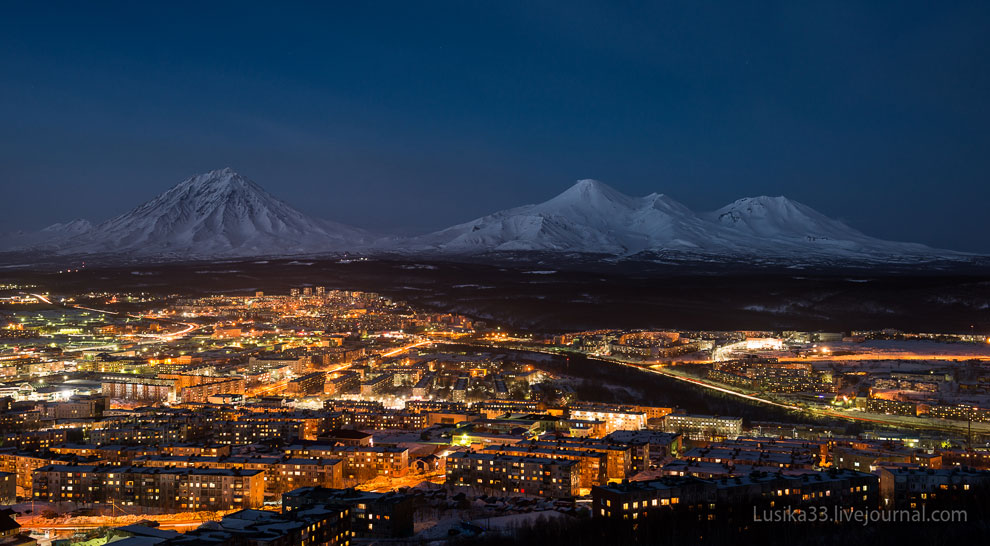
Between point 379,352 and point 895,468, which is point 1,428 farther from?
point 895,468

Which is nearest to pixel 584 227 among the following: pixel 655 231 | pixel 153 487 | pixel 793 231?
pixel 655 231

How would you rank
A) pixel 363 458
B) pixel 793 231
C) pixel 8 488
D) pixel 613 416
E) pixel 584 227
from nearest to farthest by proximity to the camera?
pixel 8 488 < pixel 363 458 < pixel 613 416 < pixel 584 227 < pixel 793 231

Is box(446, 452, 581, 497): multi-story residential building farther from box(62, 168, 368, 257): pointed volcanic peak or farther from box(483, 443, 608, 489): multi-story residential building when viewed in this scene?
box(62, 168, 368, 257): pointed volcanic peak

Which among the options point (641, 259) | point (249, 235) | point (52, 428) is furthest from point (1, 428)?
point (249, 235)

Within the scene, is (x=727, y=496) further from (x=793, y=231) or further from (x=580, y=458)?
(x=793, y=231)

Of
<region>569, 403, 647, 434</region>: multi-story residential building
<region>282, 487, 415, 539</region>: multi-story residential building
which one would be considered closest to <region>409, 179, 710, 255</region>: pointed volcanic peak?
<region>569, 403, 647, 434</region>: multi-story residential building

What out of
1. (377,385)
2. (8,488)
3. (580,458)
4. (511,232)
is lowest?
(8,488)
